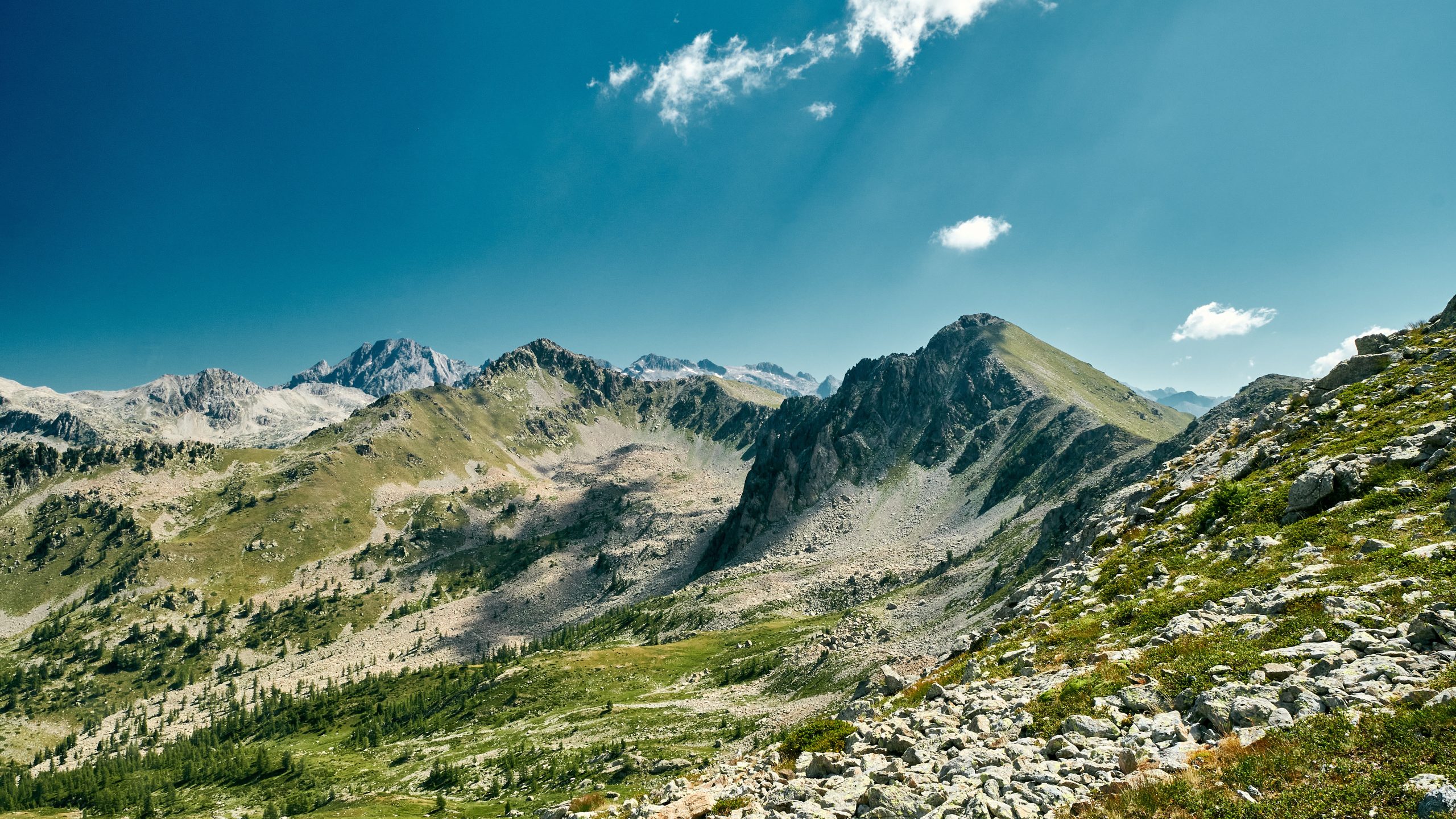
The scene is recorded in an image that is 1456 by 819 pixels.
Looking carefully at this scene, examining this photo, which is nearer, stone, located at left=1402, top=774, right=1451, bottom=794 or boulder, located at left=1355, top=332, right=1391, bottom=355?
stone, located at left=1402, top=774, right=1451, bottom=794

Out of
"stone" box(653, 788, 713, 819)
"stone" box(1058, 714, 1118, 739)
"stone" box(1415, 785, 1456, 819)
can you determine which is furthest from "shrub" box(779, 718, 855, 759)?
"stone" box(1415, 785, 1456, 819)

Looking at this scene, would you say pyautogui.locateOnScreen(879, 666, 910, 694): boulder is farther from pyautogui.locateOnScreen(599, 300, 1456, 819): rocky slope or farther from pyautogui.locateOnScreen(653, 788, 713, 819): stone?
pyautogui.locateOnScreen(653, 788, 713, 819): stone

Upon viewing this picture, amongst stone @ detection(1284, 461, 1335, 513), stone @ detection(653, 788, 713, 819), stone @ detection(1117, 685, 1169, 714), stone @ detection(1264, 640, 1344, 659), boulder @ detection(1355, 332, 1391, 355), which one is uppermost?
boulder @ detection(1355, 332, 1391, 355)

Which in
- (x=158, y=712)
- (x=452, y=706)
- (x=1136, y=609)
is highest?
(x=1136, y=609)

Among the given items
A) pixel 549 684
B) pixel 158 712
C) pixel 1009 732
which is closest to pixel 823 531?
pixel 549 684

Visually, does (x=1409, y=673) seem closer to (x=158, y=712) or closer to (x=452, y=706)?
(x=452, y=706)

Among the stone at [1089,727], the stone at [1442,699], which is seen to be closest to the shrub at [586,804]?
the stone at [1089,727]

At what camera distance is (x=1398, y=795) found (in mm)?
7152

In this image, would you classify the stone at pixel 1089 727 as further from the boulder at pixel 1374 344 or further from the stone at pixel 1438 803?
the boulder at pixel 1374 344

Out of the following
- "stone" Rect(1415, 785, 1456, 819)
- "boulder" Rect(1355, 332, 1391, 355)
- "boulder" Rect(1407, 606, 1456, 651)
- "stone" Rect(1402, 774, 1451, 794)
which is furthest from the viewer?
"boulder" Rect(1355, 332, 1391, 355)

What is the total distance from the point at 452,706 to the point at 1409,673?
123 meters

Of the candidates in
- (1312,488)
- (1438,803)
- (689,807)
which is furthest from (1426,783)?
(1312,488)

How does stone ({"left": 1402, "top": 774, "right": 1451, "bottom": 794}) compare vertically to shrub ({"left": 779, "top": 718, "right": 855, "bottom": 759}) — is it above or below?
above

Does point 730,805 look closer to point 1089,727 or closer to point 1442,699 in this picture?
point 1089,727
